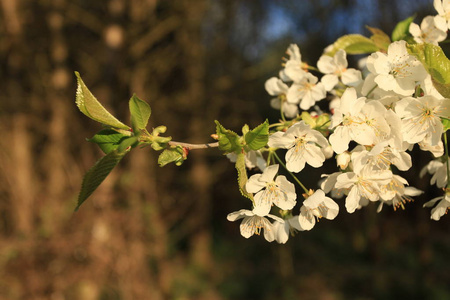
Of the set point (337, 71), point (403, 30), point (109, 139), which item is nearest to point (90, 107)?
point (109, 139)

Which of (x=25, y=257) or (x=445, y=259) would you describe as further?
(x=445, y=259)

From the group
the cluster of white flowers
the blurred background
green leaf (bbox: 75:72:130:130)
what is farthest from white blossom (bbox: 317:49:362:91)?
the blurred background

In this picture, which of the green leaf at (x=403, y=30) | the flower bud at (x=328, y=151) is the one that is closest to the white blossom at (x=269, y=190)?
the flower bud at (x=328, y=151)

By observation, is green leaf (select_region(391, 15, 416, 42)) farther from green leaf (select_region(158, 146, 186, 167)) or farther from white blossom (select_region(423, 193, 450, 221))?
green leaf (select_region(158, 146, 186, 167))

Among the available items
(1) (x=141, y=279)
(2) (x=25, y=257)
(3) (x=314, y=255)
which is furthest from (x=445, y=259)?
(2) (x=25, y=257)

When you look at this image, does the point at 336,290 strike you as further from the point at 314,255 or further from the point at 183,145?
the point at 183,145

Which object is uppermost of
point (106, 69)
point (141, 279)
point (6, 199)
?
point (106, 69)
